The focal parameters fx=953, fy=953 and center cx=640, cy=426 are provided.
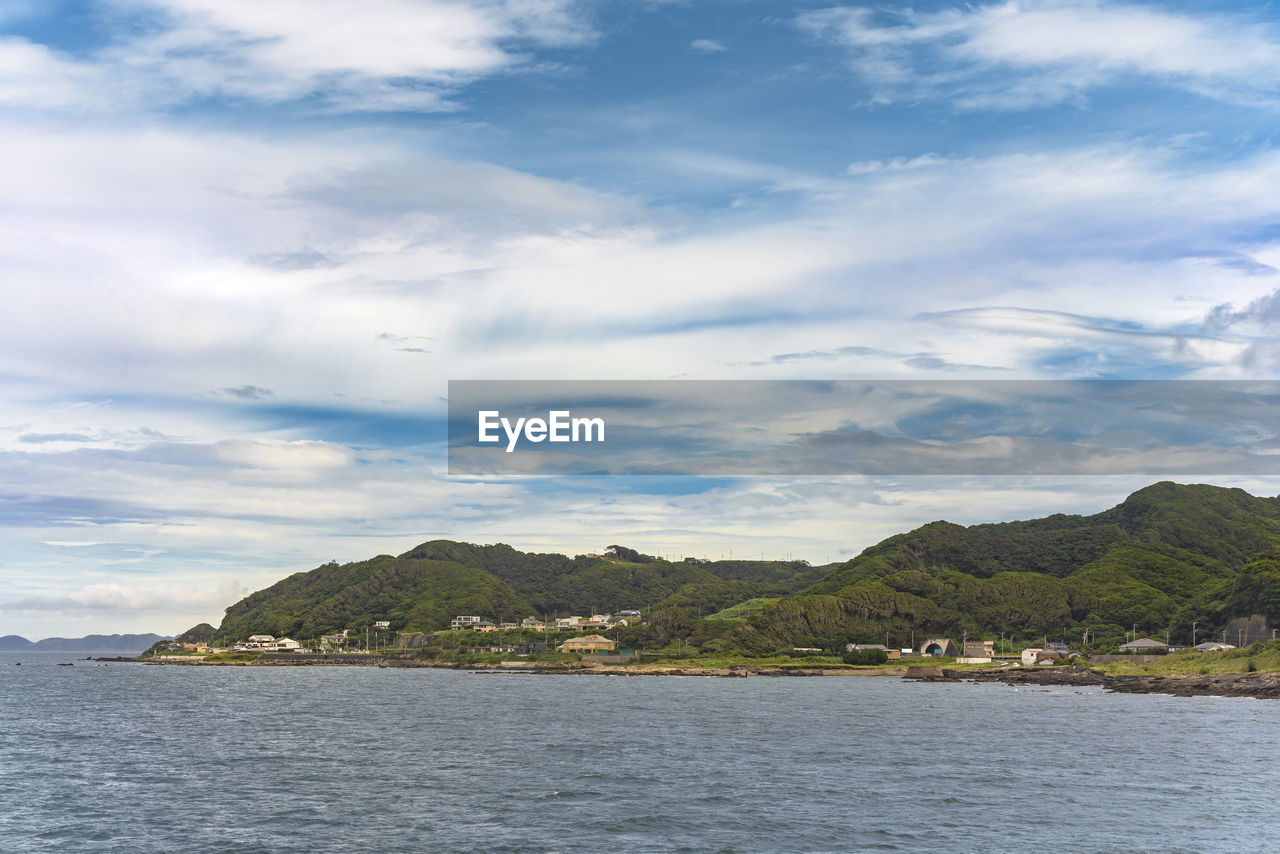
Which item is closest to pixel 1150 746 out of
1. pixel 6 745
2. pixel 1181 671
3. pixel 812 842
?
pixel 812 842

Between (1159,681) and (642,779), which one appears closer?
(642,779)

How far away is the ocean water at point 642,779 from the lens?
41281 mm

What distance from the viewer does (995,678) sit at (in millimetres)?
184625

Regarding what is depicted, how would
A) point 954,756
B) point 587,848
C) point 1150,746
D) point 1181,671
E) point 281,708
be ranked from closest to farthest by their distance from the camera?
point 587,848, point 954,756, point 1150,746, point 281,708, point 1181,671

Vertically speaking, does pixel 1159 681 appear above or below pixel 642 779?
below

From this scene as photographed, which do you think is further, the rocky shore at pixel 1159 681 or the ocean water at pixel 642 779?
the rocky shore at pixel 1159 681

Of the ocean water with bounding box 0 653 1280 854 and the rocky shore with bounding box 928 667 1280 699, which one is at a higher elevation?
the ocean water with bounding box 0 653 1280 854

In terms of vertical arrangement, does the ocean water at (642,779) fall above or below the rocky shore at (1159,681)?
above

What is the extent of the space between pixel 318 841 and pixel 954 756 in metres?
45.3

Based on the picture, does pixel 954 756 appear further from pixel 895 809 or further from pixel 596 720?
pixel 596 720

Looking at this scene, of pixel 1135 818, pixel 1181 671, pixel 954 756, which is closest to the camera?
pixel 1135 818

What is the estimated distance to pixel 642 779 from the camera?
56469 mm

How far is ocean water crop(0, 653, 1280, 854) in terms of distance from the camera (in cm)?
4128

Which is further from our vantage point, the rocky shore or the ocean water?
the rocky shore
